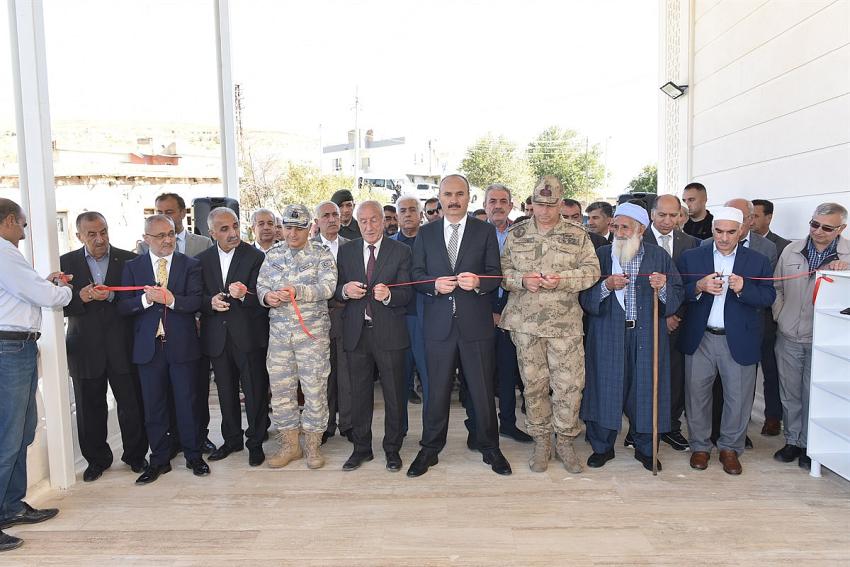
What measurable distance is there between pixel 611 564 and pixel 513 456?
4.70 feet

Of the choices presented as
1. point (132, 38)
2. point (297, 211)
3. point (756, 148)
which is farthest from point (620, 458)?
point (132, 38)

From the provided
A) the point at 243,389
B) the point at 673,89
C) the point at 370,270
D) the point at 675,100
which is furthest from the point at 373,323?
the point at 675,100

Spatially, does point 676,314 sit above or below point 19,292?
below

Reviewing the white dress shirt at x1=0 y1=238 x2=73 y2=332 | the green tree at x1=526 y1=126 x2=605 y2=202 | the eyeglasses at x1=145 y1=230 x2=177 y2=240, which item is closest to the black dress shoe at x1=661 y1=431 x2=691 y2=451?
the eyeglasses at x1=145 y1=230 x2=177 y2=240

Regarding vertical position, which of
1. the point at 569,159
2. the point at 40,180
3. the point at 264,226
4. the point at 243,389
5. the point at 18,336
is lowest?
the point at 243,389

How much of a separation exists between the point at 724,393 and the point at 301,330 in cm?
275

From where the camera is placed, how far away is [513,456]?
4141mm

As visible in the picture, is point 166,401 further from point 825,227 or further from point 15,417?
point 825,227

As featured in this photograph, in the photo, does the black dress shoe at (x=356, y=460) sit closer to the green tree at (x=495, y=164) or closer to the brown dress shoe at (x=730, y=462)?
the brown dress shoe at (x=730, y=462)

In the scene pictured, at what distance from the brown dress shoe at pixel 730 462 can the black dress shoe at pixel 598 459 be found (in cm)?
69

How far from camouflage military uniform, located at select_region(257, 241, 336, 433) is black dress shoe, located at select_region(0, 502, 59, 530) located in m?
1.36

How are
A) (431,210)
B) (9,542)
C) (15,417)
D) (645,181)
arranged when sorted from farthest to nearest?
(645,181) < (431,210) < (15,417) < (9,542)

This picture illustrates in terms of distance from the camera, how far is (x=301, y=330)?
3.92 metres

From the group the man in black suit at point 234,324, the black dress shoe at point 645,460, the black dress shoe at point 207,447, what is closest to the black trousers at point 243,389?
the man in black suit at point 234,324
